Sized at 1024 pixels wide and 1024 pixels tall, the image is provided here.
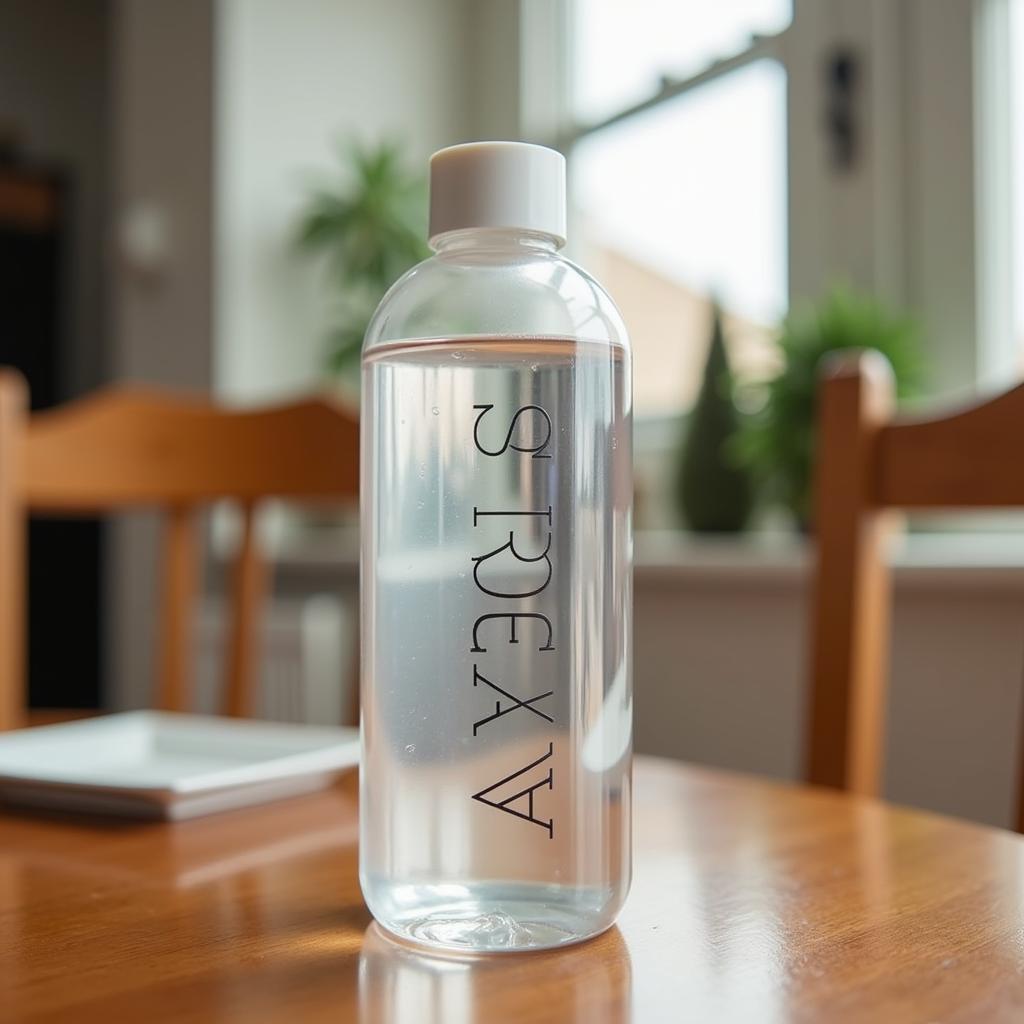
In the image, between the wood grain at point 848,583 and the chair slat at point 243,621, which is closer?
the wood grain at point 848,583

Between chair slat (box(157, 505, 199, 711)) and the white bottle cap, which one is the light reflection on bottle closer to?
the white bottle cap

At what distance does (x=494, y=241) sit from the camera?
14.5 inches

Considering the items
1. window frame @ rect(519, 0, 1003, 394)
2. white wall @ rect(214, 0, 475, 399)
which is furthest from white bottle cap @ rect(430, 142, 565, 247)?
white wall @ rect(214, 0, 475, 399)

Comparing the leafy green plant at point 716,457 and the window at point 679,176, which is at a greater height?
the window at point 679,176

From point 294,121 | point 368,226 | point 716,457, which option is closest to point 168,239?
point 294,121

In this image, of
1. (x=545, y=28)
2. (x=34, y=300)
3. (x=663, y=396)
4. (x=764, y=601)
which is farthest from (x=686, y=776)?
(x=34, y=300)

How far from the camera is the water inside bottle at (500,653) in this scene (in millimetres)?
347

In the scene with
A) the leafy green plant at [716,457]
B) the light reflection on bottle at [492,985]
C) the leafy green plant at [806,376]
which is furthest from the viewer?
the leafy green plant at [716,457]

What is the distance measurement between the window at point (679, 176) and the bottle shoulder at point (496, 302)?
1.45m

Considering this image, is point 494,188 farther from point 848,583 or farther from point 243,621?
point 243,621

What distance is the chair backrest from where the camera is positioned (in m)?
0.76

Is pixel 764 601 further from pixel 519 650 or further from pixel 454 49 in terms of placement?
pixel 454 49

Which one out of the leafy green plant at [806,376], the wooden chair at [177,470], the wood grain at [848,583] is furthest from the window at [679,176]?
the wood grain at [848,583]

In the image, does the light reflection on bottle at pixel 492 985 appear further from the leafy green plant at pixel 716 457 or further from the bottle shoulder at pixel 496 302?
the leafy green plant at pixel 716 457
